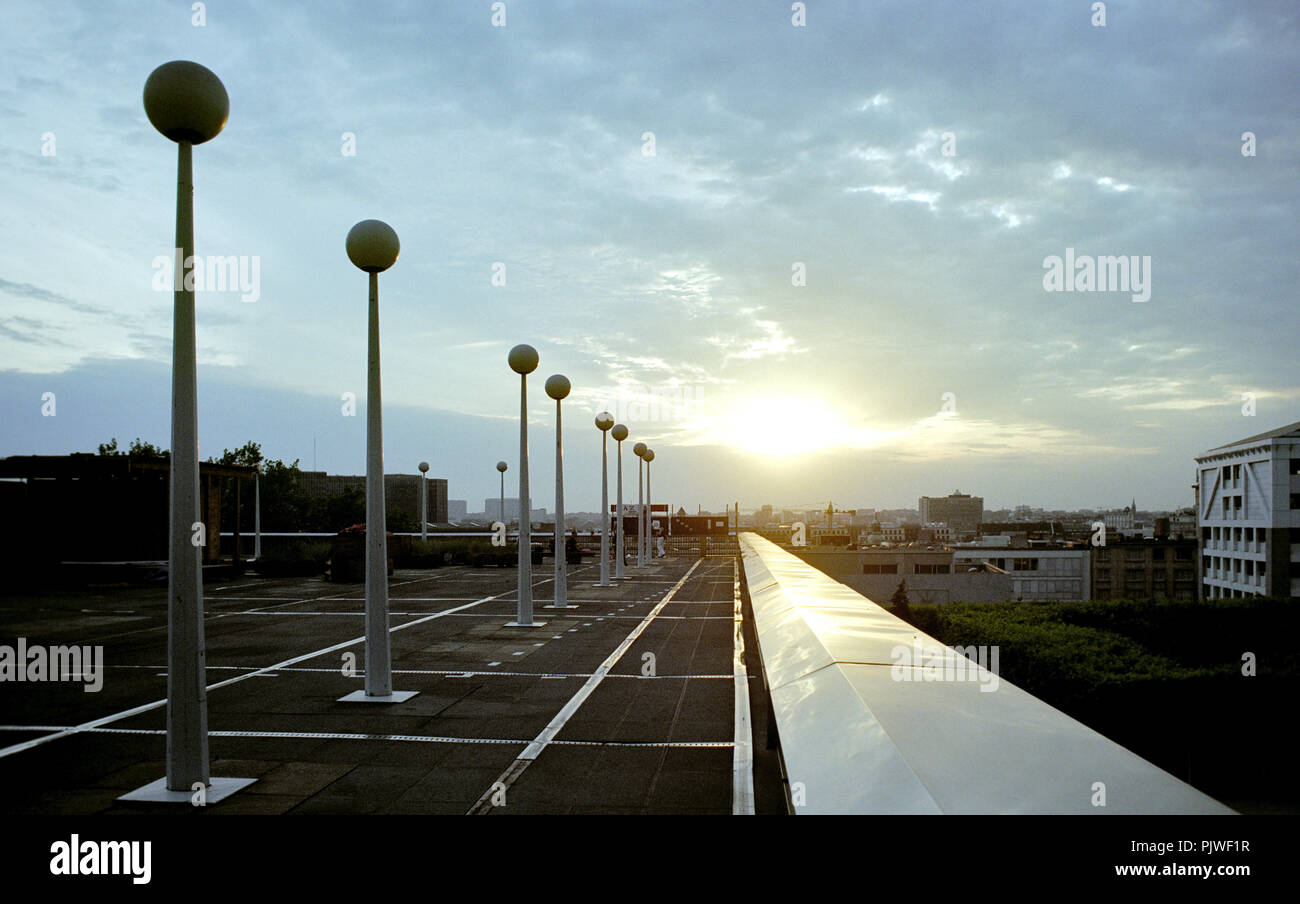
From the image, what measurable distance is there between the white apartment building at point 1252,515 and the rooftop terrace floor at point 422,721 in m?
67.7

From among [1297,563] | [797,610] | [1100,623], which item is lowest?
[1297,563]

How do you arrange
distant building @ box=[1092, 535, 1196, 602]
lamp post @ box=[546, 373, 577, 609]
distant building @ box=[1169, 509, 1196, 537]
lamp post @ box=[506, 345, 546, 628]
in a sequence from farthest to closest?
distant building @ box=[1169, 509, 1196, 537] → distant building @ box=[1092, 535, 1196, 602] → lamp post @ box=[546, 373, 577, 609] → lamp post @ box=[506, 345, 546, 628]

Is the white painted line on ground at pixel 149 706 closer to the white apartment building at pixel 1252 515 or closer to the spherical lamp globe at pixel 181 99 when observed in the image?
the spherical lamp globe at pixel 181 99

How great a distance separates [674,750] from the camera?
8.35m

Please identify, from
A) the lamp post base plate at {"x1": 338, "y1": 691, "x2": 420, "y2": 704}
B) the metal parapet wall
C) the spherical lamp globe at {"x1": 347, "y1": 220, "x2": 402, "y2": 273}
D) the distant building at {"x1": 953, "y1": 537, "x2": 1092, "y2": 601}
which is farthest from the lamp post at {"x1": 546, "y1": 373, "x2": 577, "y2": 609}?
the distant building at {"x1": 953, "y1": 537, "x2": 1092, "y2": 601}

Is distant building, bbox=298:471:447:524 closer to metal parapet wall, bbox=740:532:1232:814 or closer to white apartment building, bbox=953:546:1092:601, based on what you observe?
white apartment building, bbox=953:546:1092:601

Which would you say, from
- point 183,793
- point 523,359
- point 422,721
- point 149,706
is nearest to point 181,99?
point 183,793

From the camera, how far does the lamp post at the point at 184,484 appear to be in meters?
6.59

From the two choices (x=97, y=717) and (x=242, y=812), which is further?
(x=97, y=717)

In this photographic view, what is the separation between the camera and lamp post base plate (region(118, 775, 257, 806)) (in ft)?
21.6

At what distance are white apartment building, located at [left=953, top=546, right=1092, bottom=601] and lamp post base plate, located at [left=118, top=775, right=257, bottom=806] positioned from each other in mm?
68773

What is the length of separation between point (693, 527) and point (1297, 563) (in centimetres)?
6666
